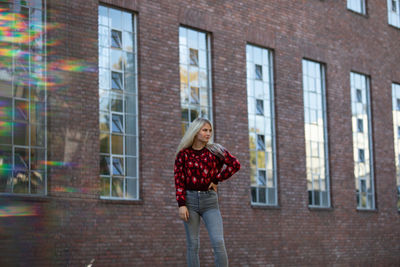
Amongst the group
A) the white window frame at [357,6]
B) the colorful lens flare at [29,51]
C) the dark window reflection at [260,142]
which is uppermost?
the white window frame at [357,6]

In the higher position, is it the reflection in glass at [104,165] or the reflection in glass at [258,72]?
the reflection in glass at [258,72]

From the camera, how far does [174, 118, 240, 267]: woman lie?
7.77 m

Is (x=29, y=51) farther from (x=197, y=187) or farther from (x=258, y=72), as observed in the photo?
(x=258, y=72)

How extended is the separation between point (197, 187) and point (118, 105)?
6.71 metres

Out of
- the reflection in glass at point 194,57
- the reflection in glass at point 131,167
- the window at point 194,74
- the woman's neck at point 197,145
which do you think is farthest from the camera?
the reflection in glass at point 194,57

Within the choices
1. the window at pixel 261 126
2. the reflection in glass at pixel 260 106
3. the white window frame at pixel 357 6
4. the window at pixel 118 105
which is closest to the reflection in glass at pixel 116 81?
the window at pixel 118 105

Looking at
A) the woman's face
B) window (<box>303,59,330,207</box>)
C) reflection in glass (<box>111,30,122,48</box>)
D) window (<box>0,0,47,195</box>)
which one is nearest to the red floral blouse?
the woman's face

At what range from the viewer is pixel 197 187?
7914 millimetres

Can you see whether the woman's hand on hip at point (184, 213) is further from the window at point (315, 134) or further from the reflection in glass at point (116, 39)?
the window at point (315, 134)

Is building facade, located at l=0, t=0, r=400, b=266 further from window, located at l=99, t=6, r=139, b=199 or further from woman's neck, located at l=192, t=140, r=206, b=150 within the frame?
woman's neck, located at l=192, t=140, r=206, b=150

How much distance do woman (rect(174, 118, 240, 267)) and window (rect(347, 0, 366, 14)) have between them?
552 inches

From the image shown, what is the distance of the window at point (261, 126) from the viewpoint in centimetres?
1730

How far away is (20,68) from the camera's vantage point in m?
12.9

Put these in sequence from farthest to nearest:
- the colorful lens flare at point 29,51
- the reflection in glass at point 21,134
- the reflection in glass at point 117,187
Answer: the reflection in glass at point 117,187 → the colorful lens flare at point 29,51 → the reflection in glass at point 21,134
